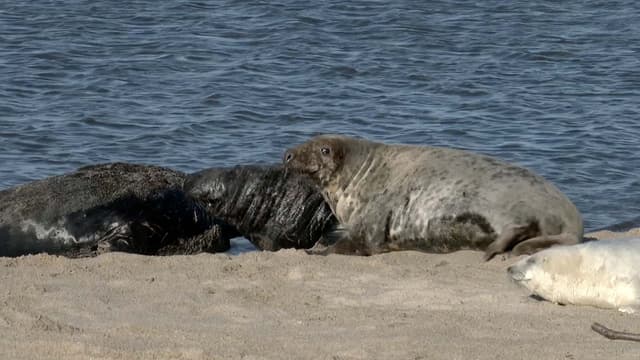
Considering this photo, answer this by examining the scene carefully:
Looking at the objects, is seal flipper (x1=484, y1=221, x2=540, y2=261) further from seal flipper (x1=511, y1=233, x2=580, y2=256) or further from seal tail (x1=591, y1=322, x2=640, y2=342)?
seal tail (x1=591, y1=322, x2=640, y2=342)

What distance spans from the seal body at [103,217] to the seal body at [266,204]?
51 cm

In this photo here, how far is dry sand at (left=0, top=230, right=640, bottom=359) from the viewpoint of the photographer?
605cm

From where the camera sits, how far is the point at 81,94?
1655cm

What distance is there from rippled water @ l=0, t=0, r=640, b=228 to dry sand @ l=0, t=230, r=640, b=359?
13.6 ft

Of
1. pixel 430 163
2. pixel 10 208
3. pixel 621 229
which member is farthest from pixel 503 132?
pixel 10 208

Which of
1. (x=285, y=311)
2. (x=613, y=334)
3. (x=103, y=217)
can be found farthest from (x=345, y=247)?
(x=613, y=334)

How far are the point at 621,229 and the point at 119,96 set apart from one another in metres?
7.59

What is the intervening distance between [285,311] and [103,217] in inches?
111

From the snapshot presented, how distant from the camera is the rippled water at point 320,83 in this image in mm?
13734

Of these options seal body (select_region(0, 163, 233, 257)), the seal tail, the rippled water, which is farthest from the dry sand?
the rippled water

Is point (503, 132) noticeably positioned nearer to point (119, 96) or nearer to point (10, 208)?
point (119, 96)

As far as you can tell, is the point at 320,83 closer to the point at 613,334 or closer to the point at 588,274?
the point at 588,274

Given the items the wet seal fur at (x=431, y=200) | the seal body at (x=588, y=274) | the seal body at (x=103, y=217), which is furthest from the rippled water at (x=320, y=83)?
the seal body at (x=588, y=274)

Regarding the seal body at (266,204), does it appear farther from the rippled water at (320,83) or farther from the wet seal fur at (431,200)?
the rippled water at (320,83)
